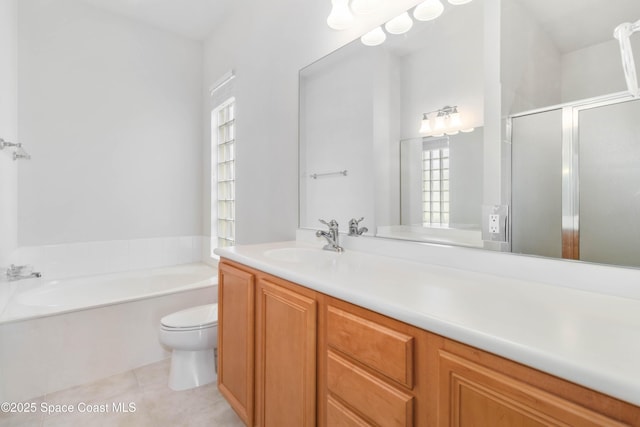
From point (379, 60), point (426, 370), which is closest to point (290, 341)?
point (426, 370)

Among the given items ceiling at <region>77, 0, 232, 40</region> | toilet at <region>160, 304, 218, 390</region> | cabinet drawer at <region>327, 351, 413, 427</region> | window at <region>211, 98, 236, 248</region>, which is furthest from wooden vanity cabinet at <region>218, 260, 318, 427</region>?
ceiling at <region>77, 0, 232, 40</region>

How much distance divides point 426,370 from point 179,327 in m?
1.61

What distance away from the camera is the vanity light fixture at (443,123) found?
1228 millimetres

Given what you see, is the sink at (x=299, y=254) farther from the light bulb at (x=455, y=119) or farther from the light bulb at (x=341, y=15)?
the light bulb at (x=341, y=15)

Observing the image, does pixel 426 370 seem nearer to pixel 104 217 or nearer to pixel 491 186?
pixel 491 186

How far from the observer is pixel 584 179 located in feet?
2.96

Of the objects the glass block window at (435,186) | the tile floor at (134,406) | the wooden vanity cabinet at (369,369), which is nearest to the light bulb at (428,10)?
the glass block window at (435,186)

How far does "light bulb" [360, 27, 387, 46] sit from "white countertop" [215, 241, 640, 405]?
3.67 ft

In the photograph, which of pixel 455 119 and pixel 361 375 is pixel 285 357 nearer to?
pixel 361 375

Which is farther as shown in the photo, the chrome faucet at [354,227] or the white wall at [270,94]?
the white wall at [270,94]

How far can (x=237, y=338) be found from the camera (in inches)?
57.0

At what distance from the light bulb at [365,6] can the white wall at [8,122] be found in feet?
7.35

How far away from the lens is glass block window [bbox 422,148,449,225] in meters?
1.27

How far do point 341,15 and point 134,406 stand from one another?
242 cm
